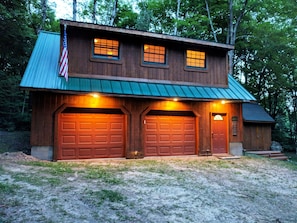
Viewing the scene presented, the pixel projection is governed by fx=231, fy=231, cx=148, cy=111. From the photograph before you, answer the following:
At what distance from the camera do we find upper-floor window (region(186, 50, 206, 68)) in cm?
1084

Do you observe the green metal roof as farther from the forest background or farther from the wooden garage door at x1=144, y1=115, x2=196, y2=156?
the forest background

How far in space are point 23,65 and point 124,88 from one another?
9.44m

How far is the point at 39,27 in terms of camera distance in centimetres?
1794

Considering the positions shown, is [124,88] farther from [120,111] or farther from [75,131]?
[75,131]

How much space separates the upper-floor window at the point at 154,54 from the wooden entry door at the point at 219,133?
355 centimetres

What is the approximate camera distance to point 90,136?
29.6 feet

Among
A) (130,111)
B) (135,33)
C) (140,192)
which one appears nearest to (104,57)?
(135,33)

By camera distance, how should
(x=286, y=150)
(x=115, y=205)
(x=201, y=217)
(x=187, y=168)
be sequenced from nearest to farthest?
(x=201, y=217) < (x=115, y=205) < (x=187, y=168) < (x=286, y=150)

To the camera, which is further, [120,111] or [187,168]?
[120,111]

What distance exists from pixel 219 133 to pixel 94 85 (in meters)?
6.09

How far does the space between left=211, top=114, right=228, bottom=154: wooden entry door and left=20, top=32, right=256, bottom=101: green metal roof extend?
111 cm

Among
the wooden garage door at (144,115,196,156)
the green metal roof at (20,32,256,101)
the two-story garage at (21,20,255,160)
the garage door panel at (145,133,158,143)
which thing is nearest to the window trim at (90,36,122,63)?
the two-story garage at (21,20,255,160)

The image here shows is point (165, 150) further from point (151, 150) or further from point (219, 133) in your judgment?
point (219, 133)

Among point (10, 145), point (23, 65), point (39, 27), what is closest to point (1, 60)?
point (23, 65)
